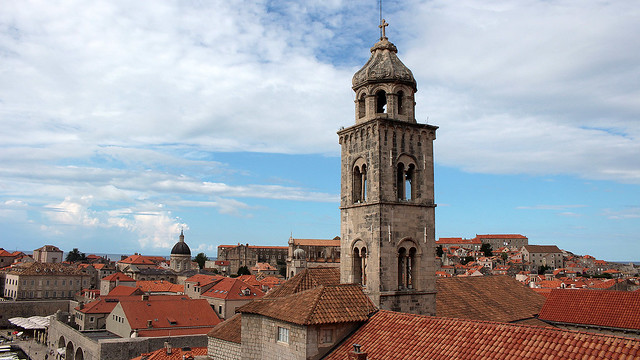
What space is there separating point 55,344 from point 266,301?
39.6 metres

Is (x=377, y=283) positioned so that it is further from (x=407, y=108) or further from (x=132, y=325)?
(x=132, y=325)

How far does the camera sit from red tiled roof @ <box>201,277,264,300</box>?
189ft

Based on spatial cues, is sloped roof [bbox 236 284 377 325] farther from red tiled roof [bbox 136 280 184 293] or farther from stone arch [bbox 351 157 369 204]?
red tiled roof [bbox 136 280 184 293]

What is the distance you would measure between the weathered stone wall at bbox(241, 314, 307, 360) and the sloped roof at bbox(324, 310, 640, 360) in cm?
99

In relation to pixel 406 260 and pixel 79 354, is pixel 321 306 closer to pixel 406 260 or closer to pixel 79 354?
pixel 406 260

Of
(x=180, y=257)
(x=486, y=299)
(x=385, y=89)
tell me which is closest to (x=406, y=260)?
(x=385, y=89)

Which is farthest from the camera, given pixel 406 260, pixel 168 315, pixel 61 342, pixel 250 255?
pixel 250 255

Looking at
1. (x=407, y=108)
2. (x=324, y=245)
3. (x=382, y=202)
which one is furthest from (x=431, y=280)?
(x=324, y=245)

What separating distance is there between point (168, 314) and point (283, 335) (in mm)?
32360

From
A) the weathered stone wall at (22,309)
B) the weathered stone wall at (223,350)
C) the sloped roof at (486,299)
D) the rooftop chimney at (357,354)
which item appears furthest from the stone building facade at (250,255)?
the rooftop chimney at (357,354)

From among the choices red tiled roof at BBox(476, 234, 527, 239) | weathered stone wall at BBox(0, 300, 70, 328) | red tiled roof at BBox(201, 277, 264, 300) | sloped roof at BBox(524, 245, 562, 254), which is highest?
red tiled roof at BBox(476, 234, 527, 239)

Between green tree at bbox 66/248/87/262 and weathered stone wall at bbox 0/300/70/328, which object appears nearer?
weathered stone wall at bbox 0/300/70/328

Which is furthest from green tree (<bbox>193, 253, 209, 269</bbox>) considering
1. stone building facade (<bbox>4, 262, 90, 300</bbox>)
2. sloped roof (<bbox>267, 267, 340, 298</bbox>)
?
sloped roof (<bbox>267, 267, 340, 298</bbox>)

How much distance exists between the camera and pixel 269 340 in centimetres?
1556
